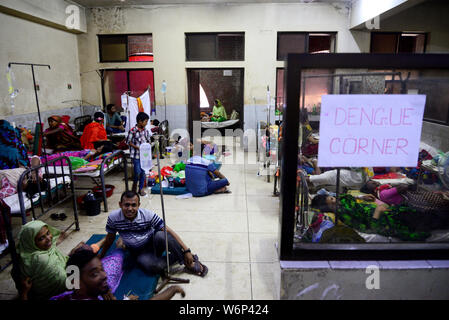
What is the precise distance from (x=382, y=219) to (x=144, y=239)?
2436mm

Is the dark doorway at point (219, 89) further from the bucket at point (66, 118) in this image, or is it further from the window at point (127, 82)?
the bucket at point (66, 118)

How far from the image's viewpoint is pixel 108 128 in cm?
909

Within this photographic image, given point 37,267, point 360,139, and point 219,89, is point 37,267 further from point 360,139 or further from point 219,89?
point 219,89

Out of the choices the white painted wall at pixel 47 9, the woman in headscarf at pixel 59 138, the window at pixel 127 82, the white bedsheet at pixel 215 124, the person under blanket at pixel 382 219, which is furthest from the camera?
the white bedsheet at pixel 215 124

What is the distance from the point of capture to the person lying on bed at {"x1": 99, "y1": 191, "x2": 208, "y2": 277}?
10.9 ft

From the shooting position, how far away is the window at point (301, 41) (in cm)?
1005

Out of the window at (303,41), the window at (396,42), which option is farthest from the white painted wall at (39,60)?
the window at (396,42)

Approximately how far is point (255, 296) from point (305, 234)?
998 mm

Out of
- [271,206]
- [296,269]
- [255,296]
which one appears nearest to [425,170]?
[296,269]

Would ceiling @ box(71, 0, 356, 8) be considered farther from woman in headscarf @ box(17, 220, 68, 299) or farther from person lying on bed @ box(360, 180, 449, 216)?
woman in headscarf @ box(17, 220, 68, 299)

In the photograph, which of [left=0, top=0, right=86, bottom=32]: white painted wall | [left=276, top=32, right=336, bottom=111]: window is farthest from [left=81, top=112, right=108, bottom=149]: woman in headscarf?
[left=276, top=32, right=336, bottom=111]: window

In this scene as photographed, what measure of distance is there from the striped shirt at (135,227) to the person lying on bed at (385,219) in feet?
5.88

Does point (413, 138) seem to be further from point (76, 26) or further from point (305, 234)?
point (76, 26)

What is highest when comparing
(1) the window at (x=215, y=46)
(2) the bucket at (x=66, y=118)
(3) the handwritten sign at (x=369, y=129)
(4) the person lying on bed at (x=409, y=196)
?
(1) the window at (x=215, y=46)
